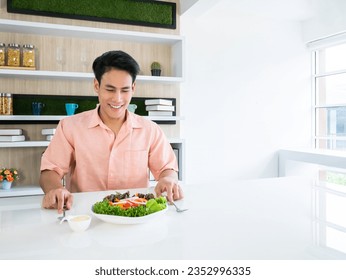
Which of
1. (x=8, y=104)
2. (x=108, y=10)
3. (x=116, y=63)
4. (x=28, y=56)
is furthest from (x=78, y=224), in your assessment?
(x=108, y=10)

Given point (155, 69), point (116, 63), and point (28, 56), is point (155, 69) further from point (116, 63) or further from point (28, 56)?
point (116, 63)

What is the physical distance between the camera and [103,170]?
1869mm

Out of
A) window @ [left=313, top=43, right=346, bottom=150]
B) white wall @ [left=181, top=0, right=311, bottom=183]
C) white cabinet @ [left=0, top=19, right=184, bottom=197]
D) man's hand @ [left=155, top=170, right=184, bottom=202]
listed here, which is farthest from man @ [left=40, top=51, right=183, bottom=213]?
window @ [left=313, top=43, right=346, bottom=150]

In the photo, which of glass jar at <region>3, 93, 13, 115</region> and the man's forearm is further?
glass jar at <region>3, 93, 13, 115</region>

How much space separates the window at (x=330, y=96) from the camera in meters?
5.14

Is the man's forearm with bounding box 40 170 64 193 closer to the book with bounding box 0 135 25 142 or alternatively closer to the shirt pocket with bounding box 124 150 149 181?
the shirt pocket with bounding box 124 150 149 181

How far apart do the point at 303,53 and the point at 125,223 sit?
4952mm

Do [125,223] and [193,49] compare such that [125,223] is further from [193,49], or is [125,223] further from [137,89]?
[193,49]

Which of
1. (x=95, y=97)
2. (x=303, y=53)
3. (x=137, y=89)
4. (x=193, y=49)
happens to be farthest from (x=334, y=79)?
(x=95, y=97)

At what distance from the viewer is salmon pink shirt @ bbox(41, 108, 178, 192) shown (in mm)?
1844

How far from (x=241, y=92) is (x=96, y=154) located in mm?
3411

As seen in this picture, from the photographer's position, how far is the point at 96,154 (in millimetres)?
1860

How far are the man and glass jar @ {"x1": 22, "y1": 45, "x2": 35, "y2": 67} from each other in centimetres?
164

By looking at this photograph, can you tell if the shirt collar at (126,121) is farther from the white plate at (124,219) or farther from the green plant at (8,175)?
the green plant at (8,175)
